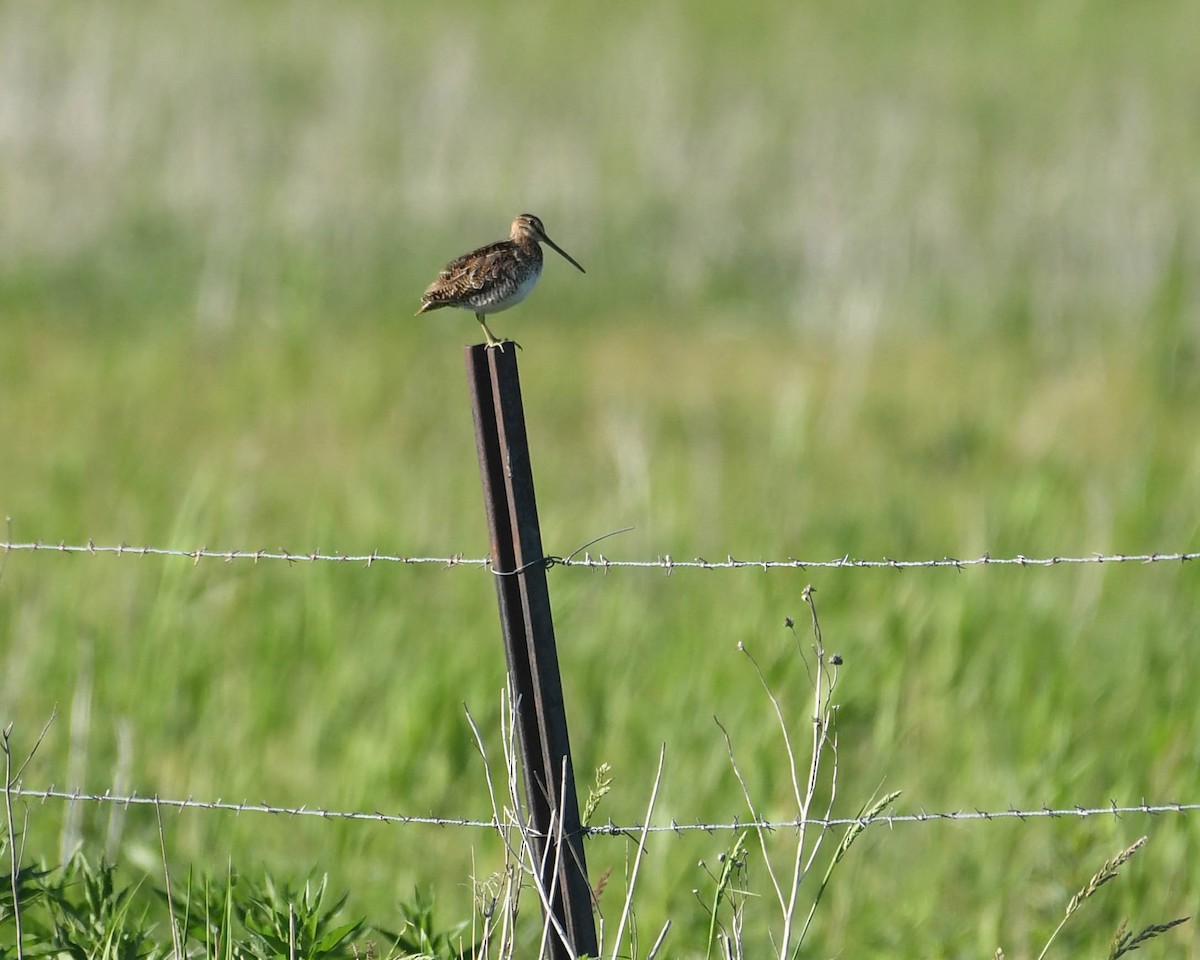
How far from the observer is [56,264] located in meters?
12.0

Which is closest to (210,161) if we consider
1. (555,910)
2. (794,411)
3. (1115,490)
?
(794,411)

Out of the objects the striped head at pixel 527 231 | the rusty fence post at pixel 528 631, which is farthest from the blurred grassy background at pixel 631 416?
the rusty fence post at pixel 528 631

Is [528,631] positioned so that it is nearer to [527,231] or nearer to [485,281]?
[485,281]

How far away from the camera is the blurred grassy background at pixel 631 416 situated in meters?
5.12

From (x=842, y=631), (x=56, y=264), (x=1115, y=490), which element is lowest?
(x=842, y=631)

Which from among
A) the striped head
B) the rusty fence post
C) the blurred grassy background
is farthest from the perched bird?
the blurred grassy background

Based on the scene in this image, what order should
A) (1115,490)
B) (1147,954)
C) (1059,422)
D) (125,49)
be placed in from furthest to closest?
(125,49) → (1059,422) → (1115,490) → (1147,954)

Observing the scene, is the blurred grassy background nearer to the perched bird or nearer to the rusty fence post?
the perched bird

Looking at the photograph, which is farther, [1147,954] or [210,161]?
[210,161]

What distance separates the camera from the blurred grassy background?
5121mm

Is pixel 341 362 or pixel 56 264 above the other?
pixel 56 264

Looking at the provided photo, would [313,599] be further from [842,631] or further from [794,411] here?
[794,411]

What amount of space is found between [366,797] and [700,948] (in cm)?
116

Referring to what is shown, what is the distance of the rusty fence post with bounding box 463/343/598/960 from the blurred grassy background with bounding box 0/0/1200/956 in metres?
1.48
